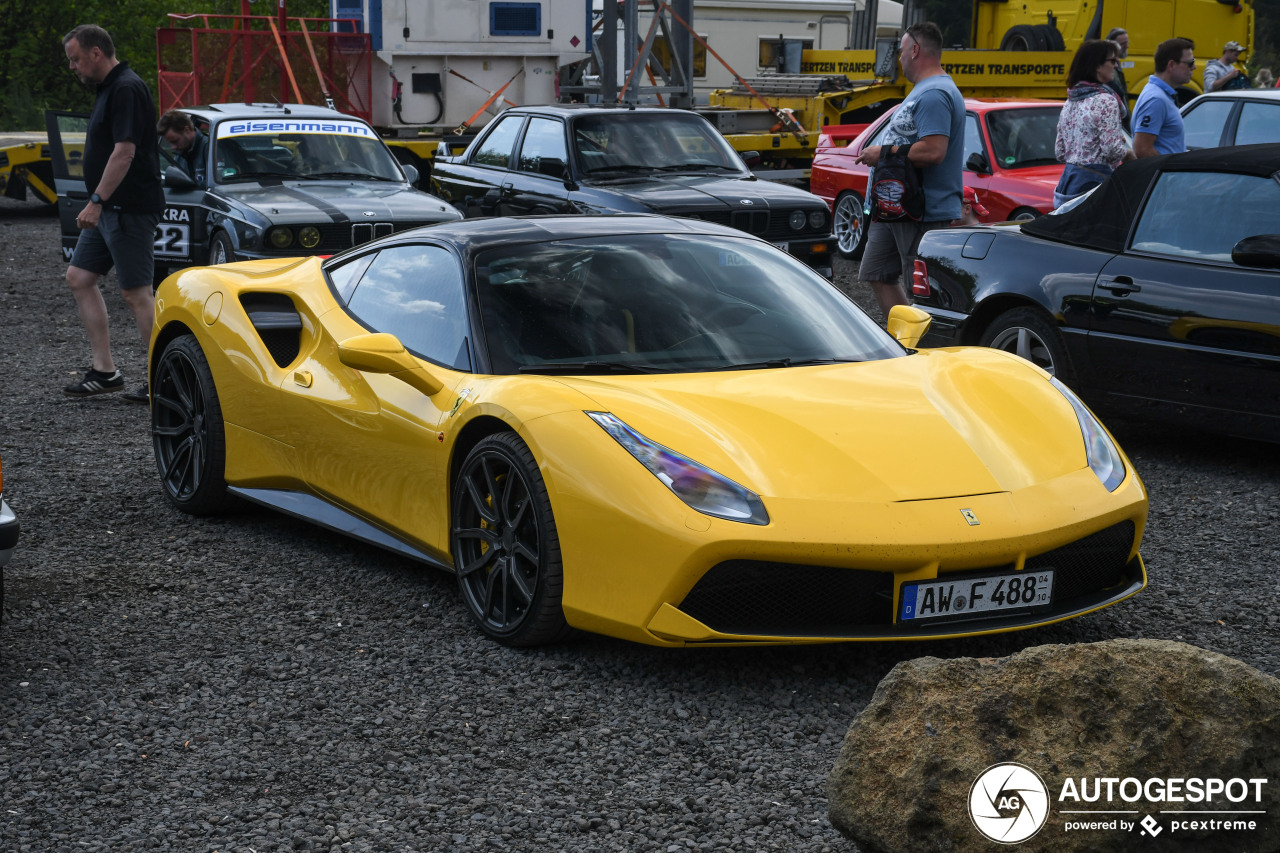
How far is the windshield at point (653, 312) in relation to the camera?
4.59m

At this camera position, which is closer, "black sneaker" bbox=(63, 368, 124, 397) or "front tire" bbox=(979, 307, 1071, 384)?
"front tire" bbox=(979, 307, 1071, 384)

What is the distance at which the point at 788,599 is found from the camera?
3775 mm

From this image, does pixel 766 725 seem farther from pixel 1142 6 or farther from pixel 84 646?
pixel 1142 6

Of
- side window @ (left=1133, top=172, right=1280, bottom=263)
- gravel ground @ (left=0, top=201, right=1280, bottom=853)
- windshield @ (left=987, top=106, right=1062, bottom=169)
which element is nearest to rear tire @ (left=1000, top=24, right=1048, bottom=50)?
windshield @ (left=987, top=106, right=1062, bottom=169)

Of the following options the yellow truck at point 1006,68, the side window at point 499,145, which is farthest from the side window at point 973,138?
the yellow truck at point 1006,68

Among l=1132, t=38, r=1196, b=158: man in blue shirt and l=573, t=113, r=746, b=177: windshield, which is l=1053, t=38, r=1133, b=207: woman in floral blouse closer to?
l=1132, t=38, r=1196, b=158: man in blue shirt

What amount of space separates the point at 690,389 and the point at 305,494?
172 cm

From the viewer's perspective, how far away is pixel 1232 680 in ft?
9.20

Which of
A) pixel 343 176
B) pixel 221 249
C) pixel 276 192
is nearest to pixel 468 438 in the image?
pixel 221 249

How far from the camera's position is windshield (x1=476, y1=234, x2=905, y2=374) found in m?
4.59

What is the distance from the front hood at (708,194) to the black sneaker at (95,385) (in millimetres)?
4204

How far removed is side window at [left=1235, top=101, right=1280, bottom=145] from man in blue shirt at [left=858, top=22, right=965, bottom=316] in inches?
108

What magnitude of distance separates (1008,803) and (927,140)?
6.28 m

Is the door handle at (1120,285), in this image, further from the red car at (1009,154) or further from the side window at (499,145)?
the side window at (499,145)
